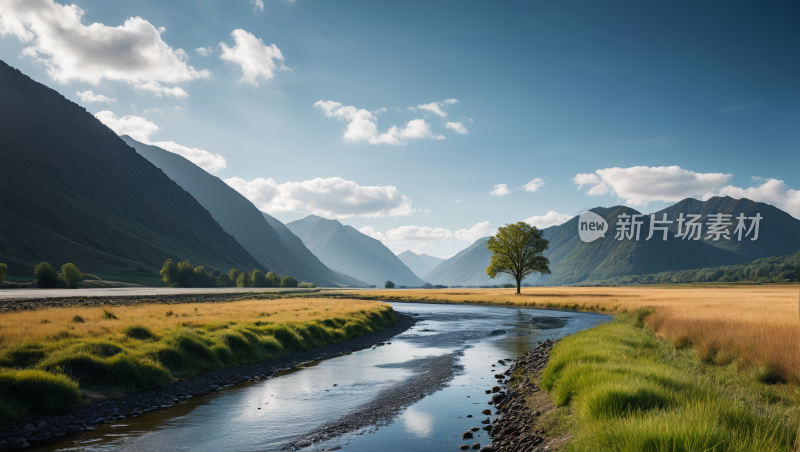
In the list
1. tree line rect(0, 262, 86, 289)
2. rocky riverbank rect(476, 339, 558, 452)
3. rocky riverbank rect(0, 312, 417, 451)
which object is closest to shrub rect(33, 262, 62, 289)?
tree line rect(0, 262, 86, 289)

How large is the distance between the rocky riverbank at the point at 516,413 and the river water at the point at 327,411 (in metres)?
0.68

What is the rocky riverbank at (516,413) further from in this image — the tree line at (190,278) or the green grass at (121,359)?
the tree line at (190,278)

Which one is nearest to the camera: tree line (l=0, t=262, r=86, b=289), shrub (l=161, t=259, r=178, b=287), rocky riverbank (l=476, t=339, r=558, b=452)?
rocky riverbank (l=476, t=339, r=558, b=452)

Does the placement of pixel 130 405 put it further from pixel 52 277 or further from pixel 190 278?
pixel 190 278

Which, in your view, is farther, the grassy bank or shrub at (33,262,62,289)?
shrub at (33,262,62,289)

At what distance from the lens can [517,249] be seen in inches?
3679

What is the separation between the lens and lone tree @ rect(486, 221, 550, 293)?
9331 cm

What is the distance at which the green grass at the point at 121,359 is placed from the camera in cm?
1443

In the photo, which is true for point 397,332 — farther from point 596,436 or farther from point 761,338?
point 596,436

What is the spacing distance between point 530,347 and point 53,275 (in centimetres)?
13442

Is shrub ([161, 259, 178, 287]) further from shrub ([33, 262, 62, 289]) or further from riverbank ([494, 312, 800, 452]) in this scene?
riverbank ([494, 312, 800, 452])

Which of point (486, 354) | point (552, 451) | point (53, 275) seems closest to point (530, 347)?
point (486, 354)

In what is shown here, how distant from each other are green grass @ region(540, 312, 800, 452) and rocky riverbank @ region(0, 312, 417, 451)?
16.4 metres

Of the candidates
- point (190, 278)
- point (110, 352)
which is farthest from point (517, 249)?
point (190, 278)
